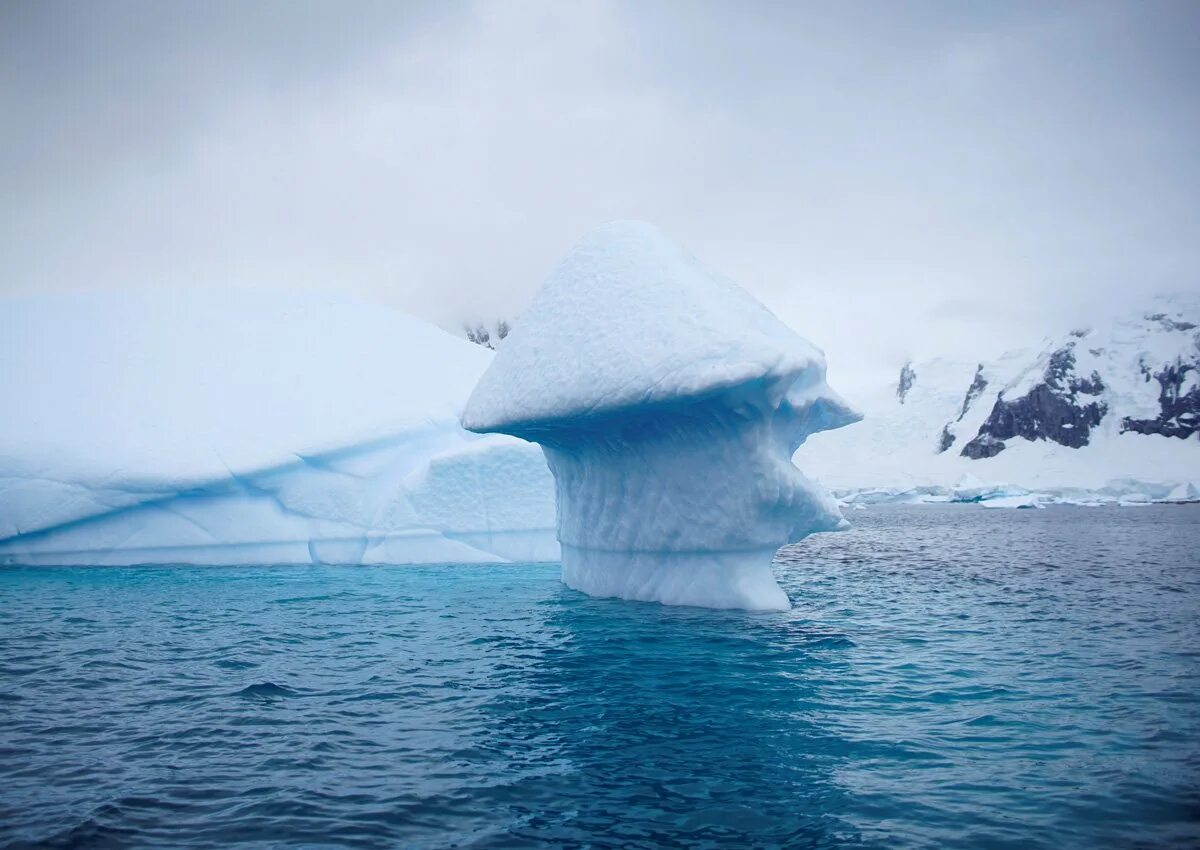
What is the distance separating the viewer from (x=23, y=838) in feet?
13.4

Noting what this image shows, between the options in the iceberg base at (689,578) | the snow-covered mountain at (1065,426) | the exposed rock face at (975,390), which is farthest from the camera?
the exposed rock face at (975,390)

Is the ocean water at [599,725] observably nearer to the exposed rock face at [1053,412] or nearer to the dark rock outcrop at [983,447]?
the dark rock outcrop at [983,447]

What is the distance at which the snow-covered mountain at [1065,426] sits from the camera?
325ft

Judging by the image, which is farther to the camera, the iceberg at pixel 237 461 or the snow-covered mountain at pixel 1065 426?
the snow-covered mountain at pixel 1065 426

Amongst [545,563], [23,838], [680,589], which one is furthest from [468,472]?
[23,838]

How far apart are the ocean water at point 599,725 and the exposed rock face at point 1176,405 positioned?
11101cm

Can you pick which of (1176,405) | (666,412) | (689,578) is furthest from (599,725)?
(1176,405)

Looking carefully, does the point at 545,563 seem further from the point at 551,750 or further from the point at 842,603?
the point at 551,750

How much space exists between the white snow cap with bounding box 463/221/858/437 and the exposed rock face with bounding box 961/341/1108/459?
110644 mm

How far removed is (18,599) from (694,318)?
1118 cm

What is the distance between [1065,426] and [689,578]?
373 ft

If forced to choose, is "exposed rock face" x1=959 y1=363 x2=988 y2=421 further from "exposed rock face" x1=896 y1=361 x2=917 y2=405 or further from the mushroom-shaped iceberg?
the mushroom-shaped iceberg

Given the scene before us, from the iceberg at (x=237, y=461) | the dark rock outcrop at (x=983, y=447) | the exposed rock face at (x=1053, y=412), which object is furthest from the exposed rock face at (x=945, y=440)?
the iceberg at (x=237, y=461)

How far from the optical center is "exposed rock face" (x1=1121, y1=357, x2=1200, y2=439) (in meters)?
103
